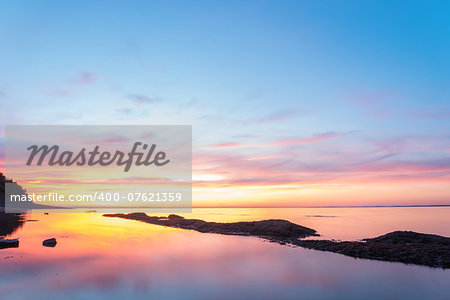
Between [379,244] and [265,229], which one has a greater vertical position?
[379,244]

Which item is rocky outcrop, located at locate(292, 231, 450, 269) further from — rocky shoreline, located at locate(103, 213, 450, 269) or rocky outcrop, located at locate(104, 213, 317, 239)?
rocky outcrop, located at locate(104, 213, 317, 239)

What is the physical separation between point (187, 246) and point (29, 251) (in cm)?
1899

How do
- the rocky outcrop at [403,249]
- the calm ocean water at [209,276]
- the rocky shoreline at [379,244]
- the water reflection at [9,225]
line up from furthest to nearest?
the water reflection at [9,225], the rocky shoreline at [379,244], the rocky outcrop at [403,249], the calm ocean water at [209,276]

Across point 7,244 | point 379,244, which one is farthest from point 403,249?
point 7,244

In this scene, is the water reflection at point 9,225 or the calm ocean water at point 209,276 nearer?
the calm ocean water at point 209,276

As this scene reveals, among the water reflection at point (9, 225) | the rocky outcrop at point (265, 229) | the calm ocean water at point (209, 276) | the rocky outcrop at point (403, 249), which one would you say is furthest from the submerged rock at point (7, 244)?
the rocky outcrop at point (403, 249)

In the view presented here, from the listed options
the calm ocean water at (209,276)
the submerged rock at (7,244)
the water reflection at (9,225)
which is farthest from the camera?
the water reflection at (9,225)

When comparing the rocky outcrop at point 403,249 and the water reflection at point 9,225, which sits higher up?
the rocky outcrop at point 403,249

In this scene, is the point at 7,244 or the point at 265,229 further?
the point at 265,229

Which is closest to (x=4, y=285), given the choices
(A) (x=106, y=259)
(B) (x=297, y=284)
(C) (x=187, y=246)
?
(A) (x=106, y=259)

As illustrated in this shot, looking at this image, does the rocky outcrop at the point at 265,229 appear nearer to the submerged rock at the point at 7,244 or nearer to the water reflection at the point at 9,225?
the submerged rock at the point at 7,244

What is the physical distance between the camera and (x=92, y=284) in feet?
68.0

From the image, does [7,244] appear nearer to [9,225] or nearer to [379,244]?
[9,225]

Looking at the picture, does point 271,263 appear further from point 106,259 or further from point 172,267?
point 106,259
